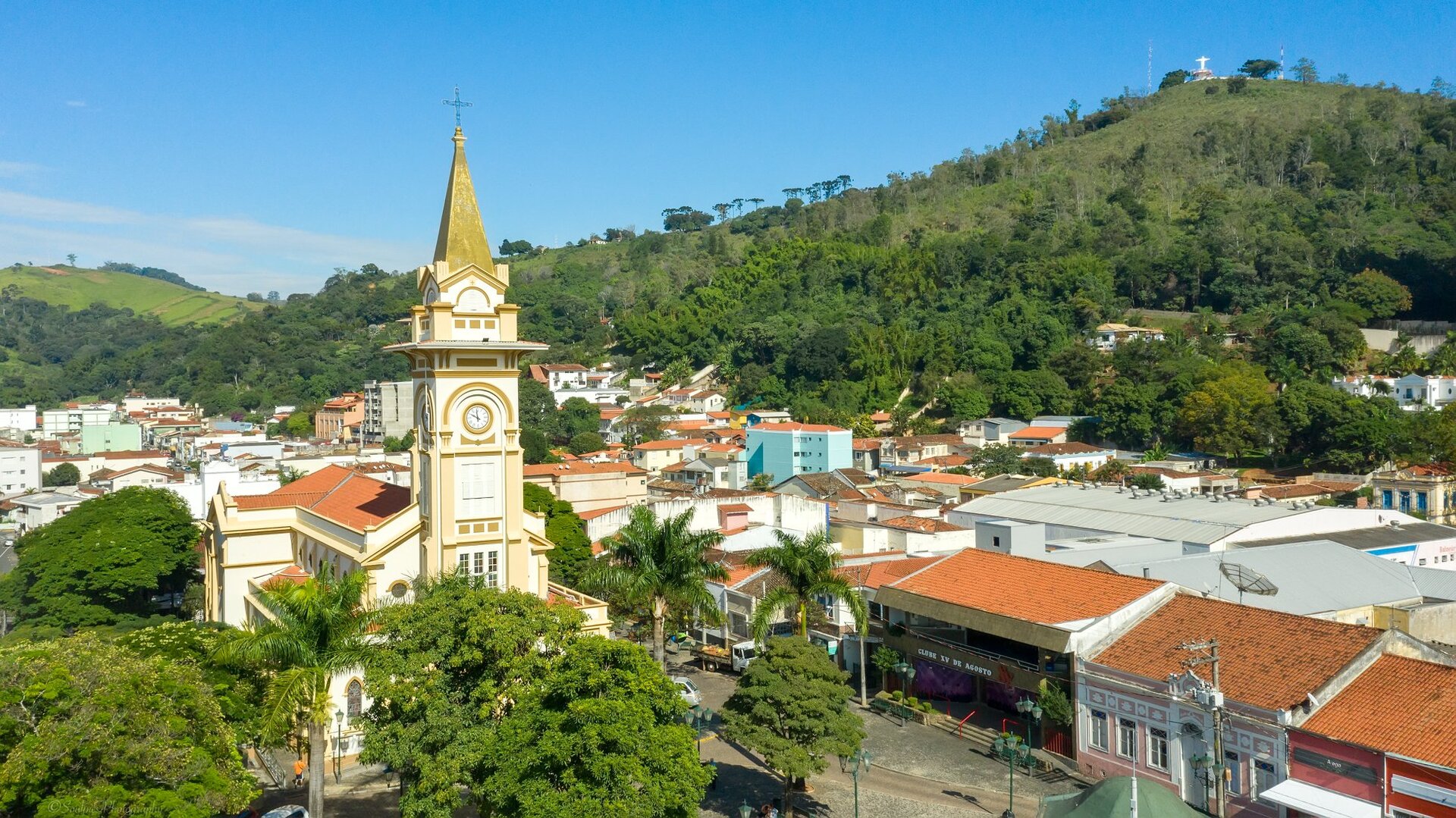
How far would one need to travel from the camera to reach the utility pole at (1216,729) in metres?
16.3

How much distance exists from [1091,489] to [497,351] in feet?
90.0

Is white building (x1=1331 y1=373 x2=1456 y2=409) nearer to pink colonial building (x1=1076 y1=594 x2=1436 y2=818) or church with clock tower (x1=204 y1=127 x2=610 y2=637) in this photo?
pink colonial building (x1=1076 y1=594 x2=1436 y2=818)

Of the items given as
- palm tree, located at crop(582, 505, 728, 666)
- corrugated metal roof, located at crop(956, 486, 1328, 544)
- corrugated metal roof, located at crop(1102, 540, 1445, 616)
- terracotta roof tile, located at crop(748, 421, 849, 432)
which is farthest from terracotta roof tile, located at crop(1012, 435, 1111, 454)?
palm tree, located at crop(582, 505, 728, 666)

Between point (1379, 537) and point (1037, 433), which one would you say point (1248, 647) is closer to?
point (1379, 537)

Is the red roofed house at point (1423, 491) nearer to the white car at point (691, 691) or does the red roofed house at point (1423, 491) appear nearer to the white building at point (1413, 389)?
the white building at point (1413, 389)

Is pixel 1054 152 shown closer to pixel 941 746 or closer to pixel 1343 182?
pixel 1343 182

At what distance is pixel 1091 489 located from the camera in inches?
1640

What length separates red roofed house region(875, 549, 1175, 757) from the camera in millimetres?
21016

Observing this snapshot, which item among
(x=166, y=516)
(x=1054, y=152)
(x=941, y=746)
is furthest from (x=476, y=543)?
(x=1054, y=152)

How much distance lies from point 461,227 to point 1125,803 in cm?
1550

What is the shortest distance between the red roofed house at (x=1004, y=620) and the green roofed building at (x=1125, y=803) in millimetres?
6287

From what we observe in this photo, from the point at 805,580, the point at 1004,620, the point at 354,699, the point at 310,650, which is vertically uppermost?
the point at 310,650

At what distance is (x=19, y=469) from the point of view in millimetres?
76375

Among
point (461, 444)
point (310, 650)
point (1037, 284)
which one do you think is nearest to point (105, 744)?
point (310, 650)
